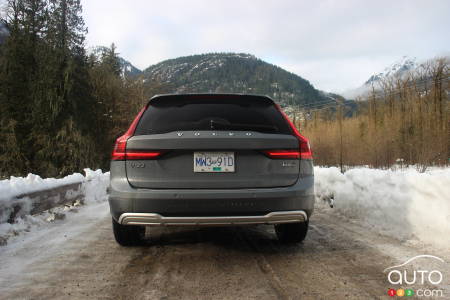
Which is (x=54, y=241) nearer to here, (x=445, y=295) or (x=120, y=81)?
(x=445, y=295)

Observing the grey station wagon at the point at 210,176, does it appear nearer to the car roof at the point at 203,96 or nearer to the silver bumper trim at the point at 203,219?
the silver bumper trim at the point at 203,219

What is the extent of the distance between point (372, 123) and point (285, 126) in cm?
2307

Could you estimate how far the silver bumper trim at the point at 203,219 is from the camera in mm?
3049

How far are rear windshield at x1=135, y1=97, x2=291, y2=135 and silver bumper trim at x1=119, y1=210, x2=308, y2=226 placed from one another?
0.77 m

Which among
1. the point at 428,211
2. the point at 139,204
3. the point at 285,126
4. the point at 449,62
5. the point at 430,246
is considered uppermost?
the point at 449,62

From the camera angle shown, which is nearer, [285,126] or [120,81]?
[285,126]

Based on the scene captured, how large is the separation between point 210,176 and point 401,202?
10.4 ft

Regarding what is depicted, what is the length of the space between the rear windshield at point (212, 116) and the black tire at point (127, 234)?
1.09m

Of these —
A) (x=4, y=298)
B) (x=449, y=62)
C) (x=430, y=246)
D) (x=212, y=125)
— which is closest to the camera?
(x=4, y=298)

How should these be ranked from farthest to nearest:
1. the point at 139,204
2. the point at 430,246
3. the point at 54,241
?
the point at 54,241, the point at 430,246, the point at 139,204

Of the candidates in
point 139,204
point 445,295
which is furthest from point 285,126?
point 445,295

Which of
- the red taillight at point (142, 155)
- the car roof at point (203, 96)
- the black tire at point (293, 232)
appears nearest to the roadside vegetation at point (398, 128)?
the black tire at point (293, 232)

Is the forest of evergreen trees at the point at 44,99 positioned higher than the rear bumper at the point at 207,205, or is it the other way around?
the forest of evergreen trees at the point at 44,99

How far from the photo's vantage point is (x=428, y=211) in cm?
438
